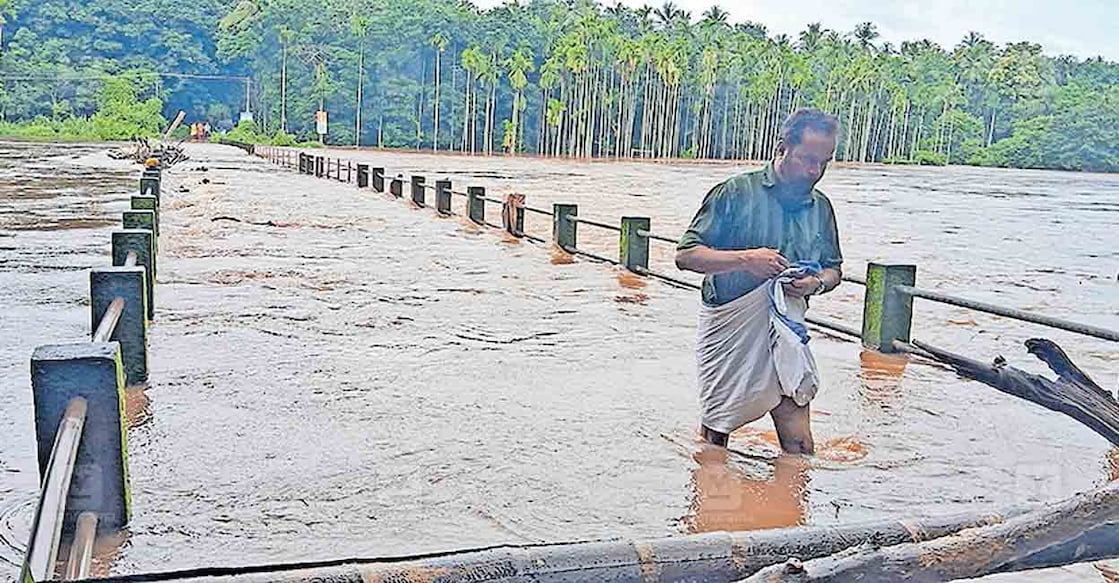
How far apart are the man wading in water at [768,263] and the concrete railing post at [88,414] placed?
7.06 ft

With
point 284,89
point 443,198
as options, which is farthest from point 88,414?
point 284,89

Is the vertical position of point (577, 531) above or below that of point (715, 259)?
below

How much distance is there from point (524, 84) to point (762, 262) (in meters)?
87.9

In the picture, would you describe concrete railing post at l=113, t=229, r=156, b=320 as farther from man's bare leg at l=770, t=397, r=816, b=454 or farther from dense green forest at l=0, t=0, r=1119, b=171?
dense green forest at l=0, t=0, r=1119, b=171

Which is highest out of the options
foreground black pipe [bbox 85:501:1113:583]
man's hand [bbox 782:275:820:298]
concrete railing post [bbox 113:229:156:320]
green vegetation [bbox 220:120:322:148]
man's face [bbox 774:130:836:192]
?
man's face [bbox 774:130:836:192]

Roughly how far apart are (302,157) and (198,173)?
5.04 meters

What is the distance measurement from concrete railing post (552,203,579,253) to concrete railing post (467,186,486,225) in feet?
13.1

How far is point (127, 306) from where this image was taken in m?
5.70

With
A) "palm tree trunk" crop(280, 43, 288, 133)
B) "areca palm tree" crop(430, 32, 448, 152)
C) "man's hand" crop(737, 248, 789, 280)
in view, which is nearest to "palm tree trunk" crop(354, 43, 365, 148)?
"palm tree trunk" crop(280, 43, 288, 133)

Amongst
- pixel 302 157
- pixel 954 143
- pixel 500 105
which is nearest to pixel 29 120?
pixel 500 105

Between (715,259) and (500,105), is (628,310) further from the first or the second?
(500,105)

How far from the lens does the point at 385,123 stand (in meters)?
96.6

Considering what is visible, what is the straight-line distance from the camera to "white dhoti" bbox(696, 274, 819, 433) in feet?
15.2

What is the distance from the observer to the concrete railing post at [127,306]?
556cm
